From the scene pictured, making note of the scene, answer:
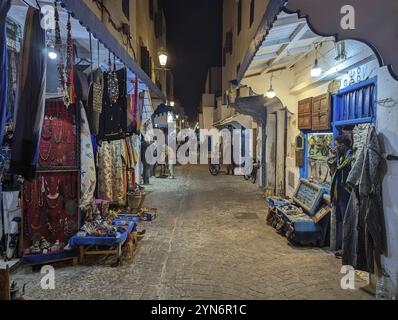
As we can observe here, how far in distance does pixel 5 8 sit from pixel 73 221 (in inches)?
182

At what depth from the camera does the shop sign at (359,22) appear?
145 inches

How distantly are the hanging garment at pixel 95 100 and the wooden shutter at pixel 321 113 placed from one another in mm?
4901

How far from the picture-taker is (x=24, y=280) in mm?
5523

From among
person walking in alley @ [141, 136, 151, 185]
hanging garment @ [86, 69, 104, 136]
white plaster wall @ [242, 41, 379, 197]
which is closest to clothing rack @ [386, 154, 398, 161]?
white plaster wall @ [242, 41, 379, 197]

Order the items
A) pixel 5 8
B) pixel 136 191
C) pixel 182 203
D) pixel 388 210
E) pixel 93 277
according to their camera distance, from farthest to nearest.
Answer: pixel 182 203 → pixel 136 191 → pixel 93 277 → pixel 388 210 → pixel 5 8

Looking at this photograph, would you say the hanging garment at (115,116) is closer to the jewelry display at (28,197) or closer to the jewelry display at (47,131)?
the jewelry display at (47,131)

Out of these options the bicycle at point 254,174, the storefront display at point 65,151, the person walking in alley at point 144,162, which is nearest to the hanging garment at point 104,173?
the storefront display at point 65,151

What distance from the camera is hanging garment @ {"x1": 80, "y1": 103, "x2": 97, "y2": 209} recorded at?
260 inches

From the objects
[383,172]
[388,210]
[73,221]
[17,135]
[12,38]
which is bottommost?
[73,221]

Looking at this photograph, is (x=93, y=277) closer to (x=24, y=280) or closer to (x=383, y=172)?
(x=24, y=280)

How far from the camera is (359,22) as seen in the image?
370cm

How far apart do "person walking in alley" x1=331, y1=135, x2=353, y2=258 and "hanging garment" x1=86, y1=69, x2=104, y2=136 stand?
4712mm

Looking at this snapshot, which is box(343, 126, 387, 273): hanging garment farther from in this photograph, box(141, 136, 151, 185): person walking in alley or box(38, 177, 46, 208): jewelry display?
box(141, 136, 151, 185): person walking in alley
